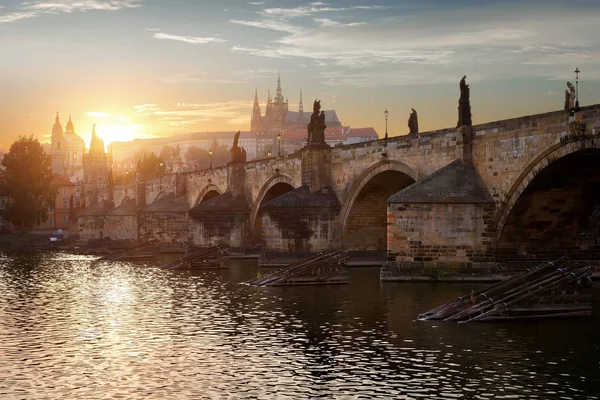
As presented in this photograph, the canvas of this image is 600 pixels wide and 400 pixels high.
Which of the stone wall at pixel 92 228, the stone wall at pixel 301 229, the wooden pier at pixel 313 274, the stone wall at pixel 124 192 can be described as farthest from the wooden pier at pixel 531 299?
the stone wall at pixel 92 228

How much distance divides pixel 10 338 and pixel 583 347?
14.6 m

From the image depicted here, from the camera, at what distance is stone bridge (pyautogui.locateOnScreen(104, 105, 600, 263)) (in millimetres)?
30891

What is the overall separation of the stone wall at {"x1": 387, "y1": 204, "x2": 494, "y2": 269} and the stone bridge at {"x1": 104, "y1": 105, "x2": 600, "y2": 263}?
4cm

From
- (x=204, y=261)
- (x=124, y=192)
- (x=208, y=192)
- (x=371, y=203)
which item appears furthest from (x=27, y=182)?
(x=371, y=203)

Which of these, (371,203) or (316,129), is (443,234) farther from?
(316,129)

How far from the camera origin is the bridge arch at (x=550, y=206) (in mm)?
30438

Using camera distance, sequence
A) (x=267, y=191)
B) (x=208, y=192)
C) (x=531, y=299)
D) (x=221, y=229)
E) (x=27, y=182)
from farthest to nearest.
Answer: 1. (x=27, y=182)
2. (x=208, y=192)
3. (x=221, y=229)
4. (x=267, y=191)
5. (x=531, y=299)

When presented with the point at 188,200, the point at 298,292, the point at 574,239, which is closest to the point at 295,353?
the point at 298,292

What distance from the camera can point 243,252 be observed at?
177 ft

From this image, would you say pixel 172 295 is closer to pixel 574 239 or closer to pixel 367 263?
pixel 367 263

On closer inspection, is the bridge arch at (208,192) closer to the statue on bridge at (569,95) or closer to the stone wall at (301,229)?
the stone wall at (301,229)

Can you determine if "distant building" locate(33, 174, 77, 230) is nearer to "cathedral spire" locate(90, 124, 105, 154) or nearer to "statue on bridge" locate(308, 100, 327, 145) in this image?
"cathedral spire" locate(90, 124, 105, 154)

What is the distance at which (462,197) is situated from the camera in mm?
33375

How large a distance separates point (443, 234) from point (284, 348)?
15.0 m
